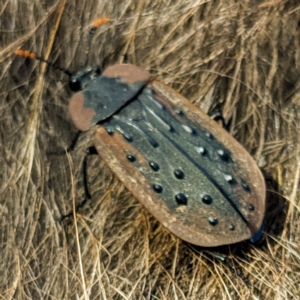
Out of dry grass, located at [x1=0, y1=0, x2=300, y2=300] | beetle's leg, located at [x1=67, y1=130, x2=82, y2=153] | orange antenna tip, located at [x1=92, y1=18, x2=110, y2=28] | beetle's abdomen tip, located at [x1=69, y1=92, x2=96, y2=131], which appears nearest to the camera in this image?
beetle's abdomen tip, located at [x1=69, y1=92, x2=96, y2=131]

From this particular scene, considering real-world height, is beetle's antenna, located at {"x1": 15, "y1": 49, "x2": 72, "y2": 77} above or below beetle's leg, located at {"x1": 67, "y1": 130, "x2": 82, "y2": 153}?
above

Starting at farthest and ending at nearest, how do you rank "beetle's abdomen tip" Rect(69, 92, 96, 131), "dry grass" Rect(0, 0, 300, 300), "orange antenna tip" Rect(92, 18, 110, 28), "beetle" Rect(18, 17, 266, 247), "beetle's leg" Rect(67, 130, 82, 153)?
1. "orange antenna tip" Rect(92, 18, 110, 28)
2. "beetle's leg" Rect(67, 130, 82, 153)
3. "dry grass" Rect(0, 0, 300, 300)
4. "beetle's abdomen tip" Rect(69, 92, 96, 131)
5. "beetle" Rect(18, 17, 266, 247)

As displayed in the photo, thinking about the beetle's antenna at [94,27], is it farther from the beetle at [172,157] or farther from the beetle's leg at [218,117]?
the beetle's leg at [218,117]

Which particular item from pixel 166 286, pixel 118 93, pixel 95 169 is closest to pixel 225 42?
pixel 118 93

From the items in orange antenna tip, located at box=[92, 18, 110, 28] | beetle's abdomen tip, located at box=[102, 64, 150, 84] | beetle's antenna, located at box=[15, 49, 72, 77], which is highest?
orange antenna tip, located at box=[92, 18, 110, 28]

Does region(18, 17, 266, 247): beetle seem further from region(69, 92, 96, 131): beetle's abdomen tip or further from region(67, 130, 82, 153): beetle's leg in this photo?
region(67, 130, 82, 153): beetle's leg

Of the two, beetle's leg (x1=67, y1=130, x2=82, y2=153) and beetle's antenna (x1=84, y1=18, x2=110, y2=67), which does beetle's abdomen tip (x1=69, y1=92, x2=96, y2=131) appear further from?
beetle's antenna (x1=84, y1=18, x2=110, y2=67)

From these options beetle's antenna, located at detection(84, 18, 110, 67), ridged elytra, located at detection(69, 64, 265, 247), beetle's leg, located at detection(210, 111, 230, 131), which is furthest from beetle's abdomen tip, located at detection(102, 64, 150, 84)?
beetle's leg, located at detection(210, 111, 230, 131)

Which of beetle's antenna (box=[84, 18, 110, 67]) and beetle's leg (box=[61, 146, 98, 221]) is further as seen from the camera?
beetle's antenna (box=[84, 18, 110, 67])

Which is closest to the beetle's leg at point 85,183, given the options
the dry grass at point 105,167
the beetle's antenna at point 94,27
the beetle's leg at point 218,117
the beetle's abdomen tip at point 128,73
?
the dry grass at point 105,167
